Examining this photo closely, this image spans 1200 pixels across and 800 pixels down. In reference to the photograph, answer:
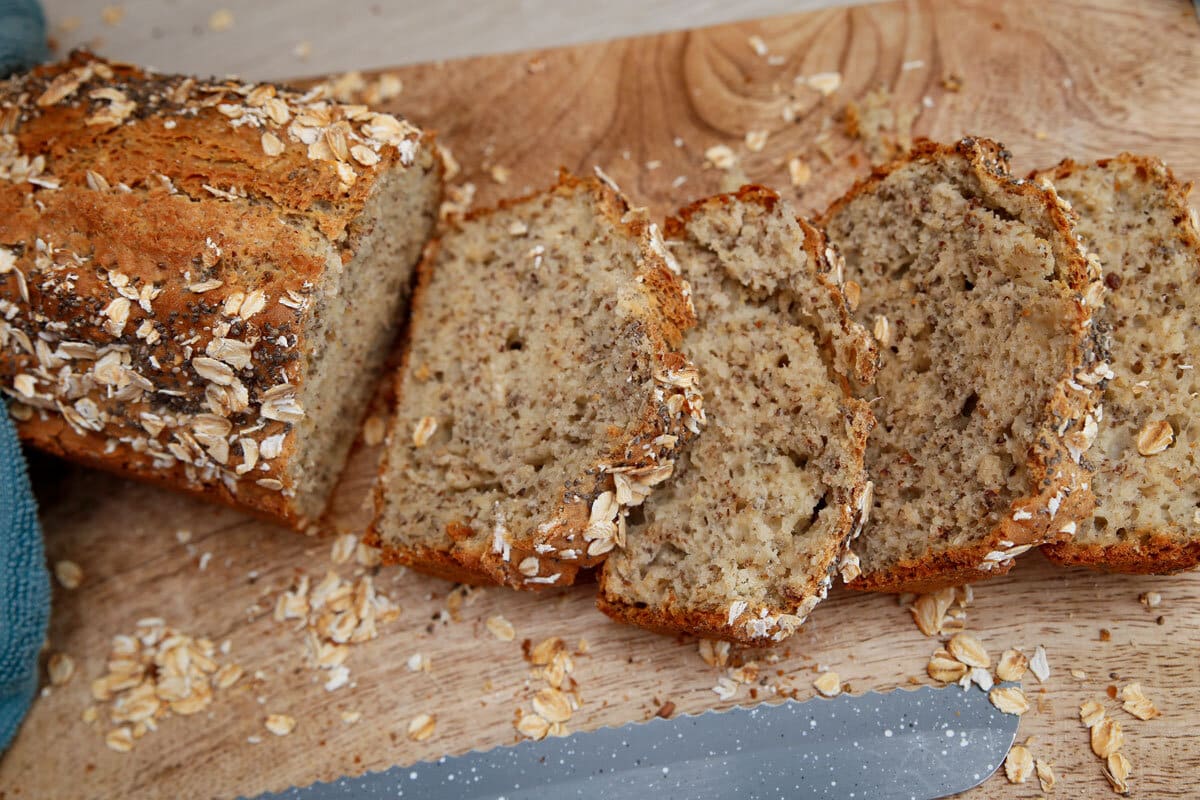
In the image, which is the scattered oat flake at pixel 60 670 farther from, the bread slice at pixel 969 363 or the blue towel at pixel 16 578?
the bread slice at pixel 969 363

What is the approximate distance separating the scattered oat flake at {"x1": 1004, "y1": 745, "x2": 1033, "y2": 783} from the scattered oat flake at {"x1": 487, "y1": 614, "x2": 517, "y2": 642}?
1.47 meters

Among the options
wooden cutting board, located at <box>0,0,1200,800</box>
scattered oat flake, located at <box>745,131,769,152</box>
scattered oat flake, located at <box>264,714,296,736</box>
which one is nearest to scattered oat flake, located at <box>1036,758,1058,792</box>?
wooden cutting board, located at <box>0,0,1200,800</box>

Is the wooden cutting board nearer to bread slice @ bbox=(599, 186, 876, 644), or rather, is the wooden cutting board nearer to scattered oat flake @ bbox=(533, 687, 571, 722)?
scattered oat flake @ bbox=(533, 687, 571, 722)

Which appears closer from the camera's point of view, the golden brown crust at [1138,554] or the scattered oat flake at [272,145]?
the golden brown crust at [1138,554]

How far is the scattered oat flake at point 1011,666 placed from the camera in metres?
2.62

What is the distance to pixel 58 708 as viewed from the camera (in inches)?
120

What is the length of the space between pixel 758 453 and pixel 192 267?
5.31ft

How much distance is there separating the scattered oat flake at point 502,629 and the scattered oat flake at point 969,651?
130 centimetres

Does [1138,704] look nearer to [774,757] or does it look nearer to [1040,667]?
[1040,667]

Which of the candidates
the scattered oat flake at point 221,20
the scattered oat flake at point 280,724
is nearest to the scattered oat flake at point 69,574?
the scattered oat flake at point 280,724

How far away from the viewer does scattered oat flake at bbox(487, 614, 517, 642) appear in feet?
9.37

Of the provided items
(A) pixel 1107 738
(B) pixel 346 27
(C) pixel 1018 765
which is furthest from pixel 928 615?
(B) pixel 346 27

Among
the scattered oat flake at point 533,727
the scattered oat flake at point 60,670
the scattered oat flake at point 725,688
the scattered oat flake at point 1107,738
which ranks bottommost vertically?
the scattered oat flake at point 60,670

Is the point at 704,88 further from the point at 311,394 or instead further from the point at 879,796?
the point at 879,796
